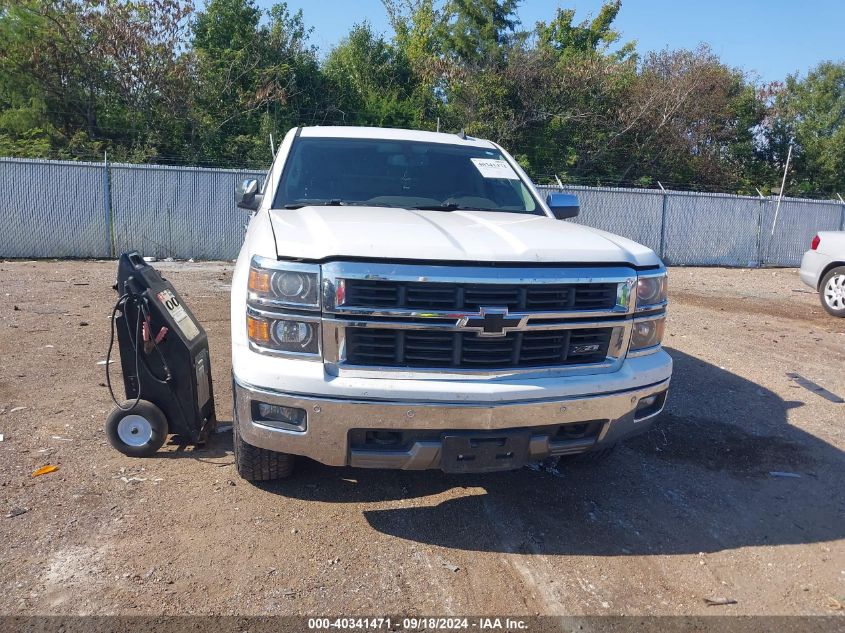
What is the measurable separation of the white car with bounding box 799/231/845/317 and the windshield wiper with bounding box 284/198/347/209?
28.6 feet

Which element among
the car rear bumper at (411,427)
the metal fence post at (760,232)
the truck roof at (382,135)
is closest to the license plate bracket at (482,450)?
the car rear bumper at (411,427)

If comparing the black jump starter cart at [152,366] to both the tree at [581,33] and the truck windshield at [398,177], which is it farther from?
the tree at [581,33]

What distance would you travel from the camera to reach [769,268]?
1778 centimetres

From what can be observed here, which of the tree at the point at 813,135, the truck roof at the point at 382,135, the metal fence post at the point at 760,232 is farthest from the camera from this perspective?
the tree at the point at 813,135

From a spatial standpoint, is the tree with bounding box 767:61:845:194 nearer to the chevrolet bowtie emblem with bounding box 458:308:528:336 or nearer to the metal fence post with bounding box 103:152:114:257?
the metal fence post with bounding box 103:152:114:257

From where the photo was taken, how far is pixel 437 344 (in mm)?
3111

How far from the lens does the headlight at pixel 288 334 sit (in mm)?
3025

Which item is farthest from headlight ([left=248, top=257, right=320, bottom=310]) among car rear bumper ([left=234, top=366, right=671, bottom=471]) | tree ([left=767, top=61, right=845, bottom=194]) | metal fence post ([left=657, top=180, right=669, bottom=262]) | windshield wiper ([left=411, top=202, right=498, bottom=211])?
tree ([left=767, top=61, right=845, bottom=194])

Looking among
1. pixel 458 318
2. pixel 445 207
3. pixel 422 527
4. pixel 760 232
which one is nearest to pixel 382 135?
pixel 445 207

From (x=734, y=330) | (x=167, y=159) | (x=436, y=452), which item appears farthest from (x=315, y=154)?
(x=167, y=159)

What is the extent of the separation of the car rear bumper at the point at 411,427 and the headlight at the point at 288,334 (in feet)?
0.66

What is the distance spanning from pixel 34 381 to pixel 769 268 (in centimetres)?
1734

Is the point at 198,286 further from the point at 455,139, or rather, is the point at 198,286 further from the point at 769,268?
the point at 769,268

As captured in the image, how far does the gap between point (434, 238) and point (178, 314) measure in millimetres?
1836
